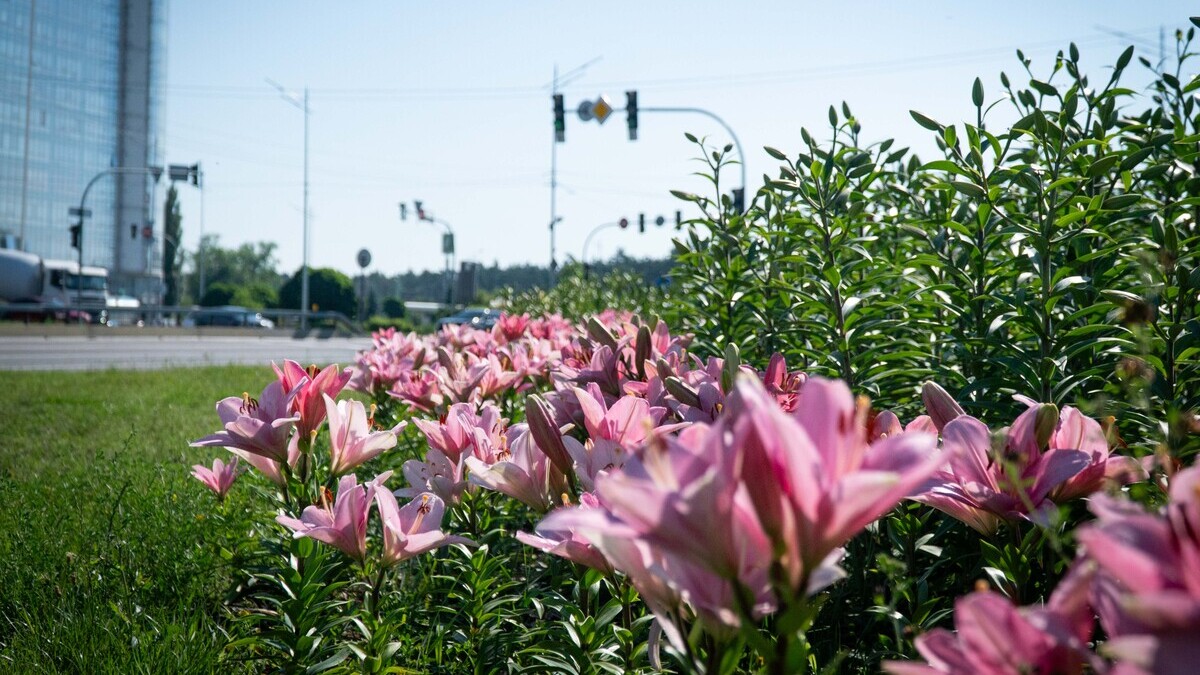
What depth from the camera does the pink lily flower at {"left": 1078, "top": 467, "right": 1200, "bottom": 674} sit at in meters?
0.58

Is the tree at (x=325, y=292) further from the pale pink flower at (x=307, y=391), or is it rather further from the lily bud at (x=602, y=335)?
the pale pink flower at (x=307, y=391)

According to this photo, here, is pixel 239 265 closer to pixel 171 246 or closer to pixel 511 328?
pixel 171 246

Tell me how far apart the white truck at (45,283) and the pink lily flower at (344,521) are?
42401mm

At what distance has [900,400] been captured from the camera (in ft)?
8.72

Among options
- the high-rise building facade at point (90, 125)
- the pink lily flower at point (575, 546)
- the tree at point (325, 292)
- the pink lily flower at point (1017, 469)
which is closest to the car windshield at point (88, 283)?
the tree at point (325, 292)

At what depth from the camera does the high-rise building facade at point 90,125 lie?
269 feet

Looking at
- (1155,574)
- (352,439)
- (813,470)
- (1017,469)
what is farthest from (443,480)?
(1155,574)

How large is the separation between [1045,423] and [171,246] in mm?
86913

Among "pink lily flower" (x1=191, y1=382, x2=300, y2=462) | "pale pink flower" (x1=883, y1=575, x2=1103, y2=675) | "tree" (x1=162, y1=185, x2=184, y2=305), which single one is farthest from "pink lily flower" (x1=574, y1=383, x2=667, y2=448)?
"tree" (x1=162, y1=185, x2=184, y2=305)

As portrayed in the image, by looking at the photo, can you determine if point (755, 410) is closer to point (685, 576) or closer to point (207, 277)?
point (685, 576)

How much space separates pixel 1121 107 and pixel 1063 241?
4.52 ft

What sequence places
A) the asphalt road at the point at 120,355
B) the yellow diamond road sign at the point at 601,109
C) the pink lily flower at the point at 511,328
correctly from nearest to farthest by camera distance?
the pink lily flower at the point at 511,328 < the asphalt road at the point at 120,355 < the yellow diamond road sign at the point at 601,109

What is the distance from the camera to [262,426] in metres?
1.80

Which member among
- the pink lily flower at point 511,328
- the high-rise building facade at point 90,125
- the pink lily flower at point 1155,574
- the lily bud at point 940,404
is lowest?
the pink lily flower at point 1155,574
